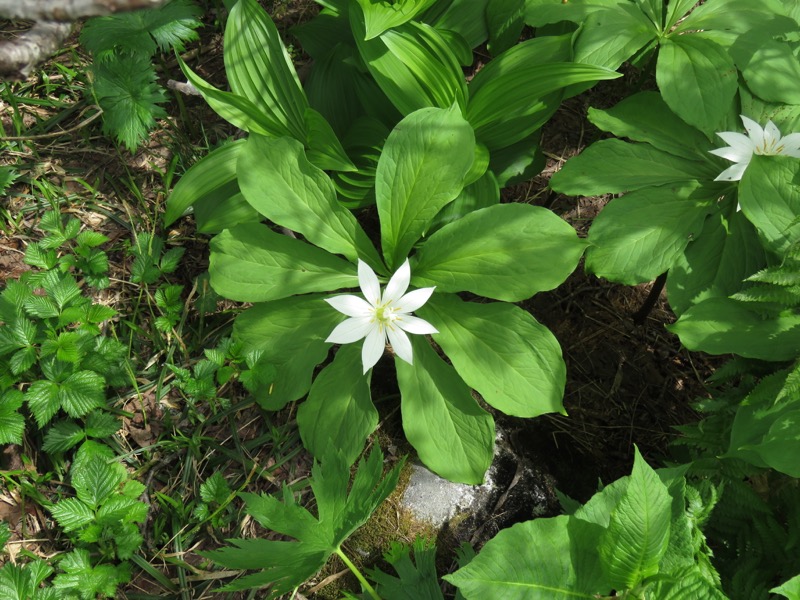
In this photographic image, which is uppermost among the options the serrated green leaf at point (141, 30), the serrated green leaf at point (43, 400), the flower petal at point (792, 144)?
the serrated green leaf at point (141, 30)

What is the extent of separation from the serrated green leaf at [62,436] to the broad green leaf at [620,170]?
1.78 meters

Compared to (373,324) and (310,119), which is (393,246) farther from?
(310,119)

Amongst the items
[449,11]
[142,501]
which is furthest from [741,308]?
[142,501]

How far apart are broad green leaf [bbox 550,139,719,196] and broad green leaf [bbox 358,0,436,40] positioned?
0.73 m

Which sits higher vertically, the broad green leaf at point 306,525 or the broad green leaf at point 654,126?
the broad green leaf at point 654,126

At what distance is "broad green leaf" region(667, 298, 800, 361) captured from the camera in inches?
66.1

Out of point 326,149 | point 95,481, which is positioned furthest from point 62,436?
point 326,149

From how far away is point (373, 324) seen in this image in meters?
1.75

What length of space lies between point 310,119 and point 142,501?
143cm

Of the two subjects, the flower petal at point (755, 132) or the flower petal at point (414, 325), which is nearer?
the flower petal at point (414, 325)

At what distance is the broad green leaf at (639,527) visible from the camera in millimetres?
1300

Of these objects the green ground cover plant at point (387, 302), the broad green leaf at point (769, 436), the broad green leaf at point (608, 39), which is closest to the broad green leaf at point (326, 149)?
the green ground cover plant at point (387, 302)

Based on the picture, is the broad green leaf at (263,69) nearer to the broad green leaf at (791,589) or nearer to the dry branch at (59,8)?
the dry branch at (59,8)

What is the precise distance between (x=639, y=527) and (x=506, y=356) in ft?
2.15
